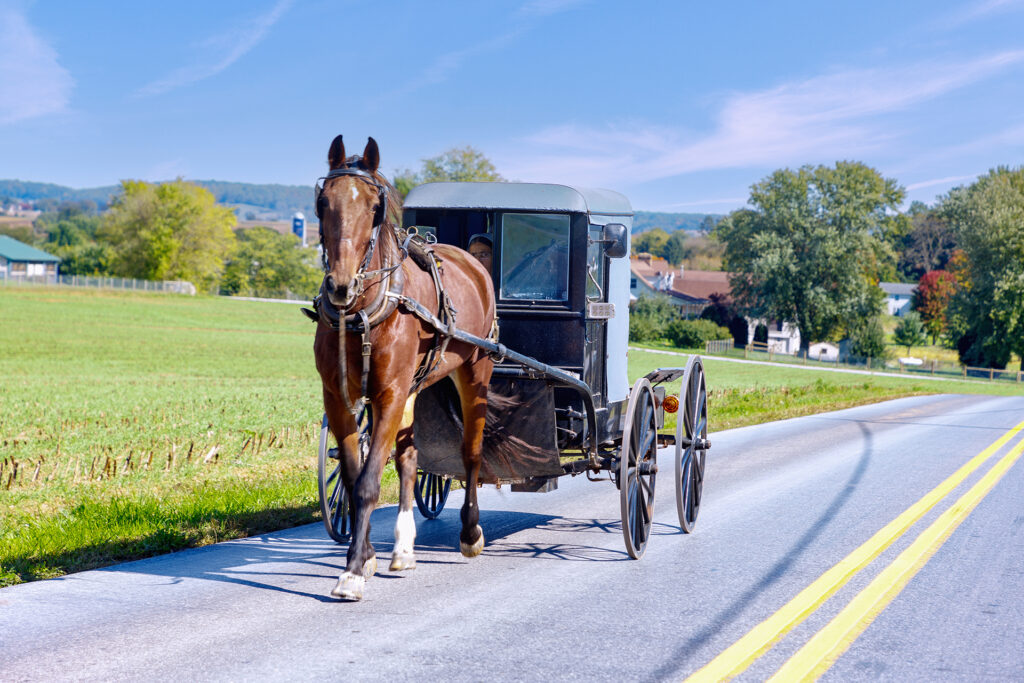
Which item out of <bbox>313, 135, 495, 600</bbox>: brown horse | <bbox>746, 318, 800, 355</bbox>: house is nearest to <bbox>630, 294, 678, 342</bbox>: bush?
<bbox>746, 318, 800, 355</bbox>: house

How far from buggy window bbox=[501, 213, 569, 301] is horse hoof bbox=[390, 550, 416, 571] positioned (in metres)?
2.44

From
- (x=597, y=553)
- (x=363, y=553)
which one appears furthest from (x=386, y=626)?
(x=597, y=553)

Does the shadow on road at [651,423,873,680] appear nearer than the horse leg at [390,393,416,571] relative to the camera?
Yes

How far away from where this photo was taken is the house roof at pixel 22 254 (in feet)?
418

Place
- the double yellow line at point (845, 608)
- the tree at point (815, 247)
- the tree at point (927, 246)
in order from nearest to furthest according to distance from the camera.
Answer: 1. the double yellow line at point (845, 608)
2. the tree at point (815, 247)
3. the tree at point (927, 246)

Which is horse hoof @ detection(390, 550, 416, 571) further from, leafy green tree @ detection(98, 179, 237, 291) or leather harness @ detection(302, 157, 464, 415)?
leafy green tree @ detection(98, 179, 237, 291)

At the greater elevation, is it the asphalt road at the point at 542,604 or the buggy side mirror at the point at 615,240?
the buggy side mirror at the point at 615,240

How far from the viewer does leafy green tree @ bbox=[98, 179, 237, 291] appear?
104m

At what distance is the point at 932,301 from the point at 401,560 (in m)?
103

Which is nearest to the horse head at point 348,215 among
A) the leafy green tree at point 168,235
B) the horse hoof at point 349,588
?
the horse hoof at point 349,588

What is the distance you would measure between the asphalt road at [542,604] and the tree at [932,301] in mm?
92619

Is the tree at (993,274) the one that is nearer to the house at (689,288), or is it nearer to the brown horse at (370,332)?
the house at (689,288)

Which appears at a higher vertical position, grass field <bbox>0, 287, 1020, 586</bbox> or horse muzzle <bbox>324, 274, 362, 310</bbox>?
horse muzzle <bbox>324, 274, 362, 310</bbox>

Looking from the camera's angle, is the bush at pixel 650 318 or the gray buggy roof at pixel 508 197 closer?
the gray buggy roof at pixel 508 197
